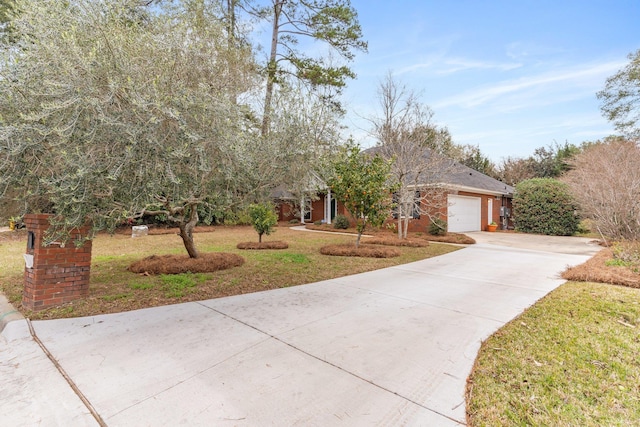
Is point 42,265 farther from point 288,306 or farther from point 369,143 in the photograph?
point 369,143

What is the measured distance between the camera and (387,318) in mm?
3969

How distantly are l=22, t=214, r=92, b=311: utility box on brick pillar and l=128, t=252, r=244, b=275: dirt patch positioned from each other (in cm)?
198

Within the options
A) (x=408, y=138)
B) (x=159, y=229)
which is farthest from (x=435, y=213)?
(x=159, y=229)

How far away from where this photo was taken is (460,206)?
16719mm

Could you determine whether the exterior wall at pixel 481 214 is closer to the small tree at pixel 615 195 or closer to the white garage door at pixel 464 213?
the white garage door at pixel 464 213

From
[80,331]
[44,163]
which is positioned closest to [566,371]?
[80,331]

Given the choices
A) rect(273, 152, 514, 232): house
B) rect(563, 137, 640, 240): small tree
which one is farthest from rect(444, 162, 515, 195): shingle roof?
rect(563, 137, 640, 240): small tree

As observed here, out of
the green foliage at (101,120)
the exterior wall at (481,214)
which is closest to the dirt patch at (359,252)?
the green foliage at (101,120)

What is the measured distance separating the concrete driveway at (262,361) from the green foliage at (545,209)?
13841mm

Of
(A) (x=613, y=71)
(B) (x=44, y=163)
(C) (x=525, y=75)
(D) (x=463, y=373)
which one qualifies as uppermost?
(A) (x=613, y=71)

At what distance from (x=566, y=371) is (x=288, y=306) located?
3214 millimetres

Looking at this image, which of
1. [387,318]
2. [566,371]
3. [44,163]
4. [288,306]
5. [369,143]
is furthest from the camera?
[369,143]

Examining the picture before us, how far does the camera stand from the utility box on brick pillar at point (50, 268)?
155 inches

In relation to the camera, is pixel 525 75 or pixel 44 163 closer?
pixel 44 163
